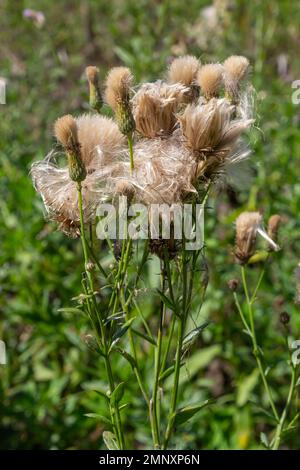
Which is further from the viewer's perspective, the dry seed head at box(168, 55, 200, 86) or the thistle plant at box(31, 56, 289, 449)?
the dry seed head at box(168, 55, 200, 86)

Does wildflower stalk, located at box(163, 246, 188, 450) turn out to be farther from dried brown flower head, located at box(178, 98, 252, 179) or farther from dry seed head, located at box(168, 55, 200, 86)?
dry seed head, located at box(168, 55, 200, 86)

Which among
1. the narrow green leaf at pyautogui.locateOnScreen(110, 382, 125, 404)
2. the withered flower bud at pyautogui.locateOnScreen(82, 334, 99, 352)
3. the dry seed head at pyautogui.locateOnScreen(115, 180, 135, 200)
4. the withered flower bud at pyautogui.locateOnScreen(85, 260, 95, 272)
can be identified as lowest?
the narrow green leaf at pyautogui.locateOnScreen(110, 382, 125, 404)

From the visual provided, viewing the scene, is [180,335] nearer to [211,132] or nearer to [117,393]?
[117,393]

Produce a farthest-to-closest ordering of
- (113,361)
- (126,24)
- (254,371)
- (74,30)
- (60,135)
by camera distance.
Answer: (126,24) → (74,30) → (254,371) → (113,361) → (60,135)

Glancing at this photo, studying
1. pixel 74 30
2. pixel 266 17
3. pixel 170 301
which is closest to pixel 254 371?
pixel 170 301

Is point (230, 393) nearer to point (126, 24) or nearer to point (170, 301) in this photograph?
point (170, 301)

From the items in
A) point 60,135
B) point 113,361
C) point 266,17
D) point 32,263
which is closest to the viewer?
point 60,135

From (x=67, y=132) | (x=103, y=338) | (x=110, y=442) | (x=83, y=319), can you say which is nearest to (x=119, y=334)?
(x=103, y=338)

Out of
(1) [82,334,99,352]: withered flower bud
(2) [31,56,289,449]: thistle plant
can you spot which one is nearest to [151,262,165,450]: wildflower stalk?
(2) [31,56,289,449]: thistle plant
